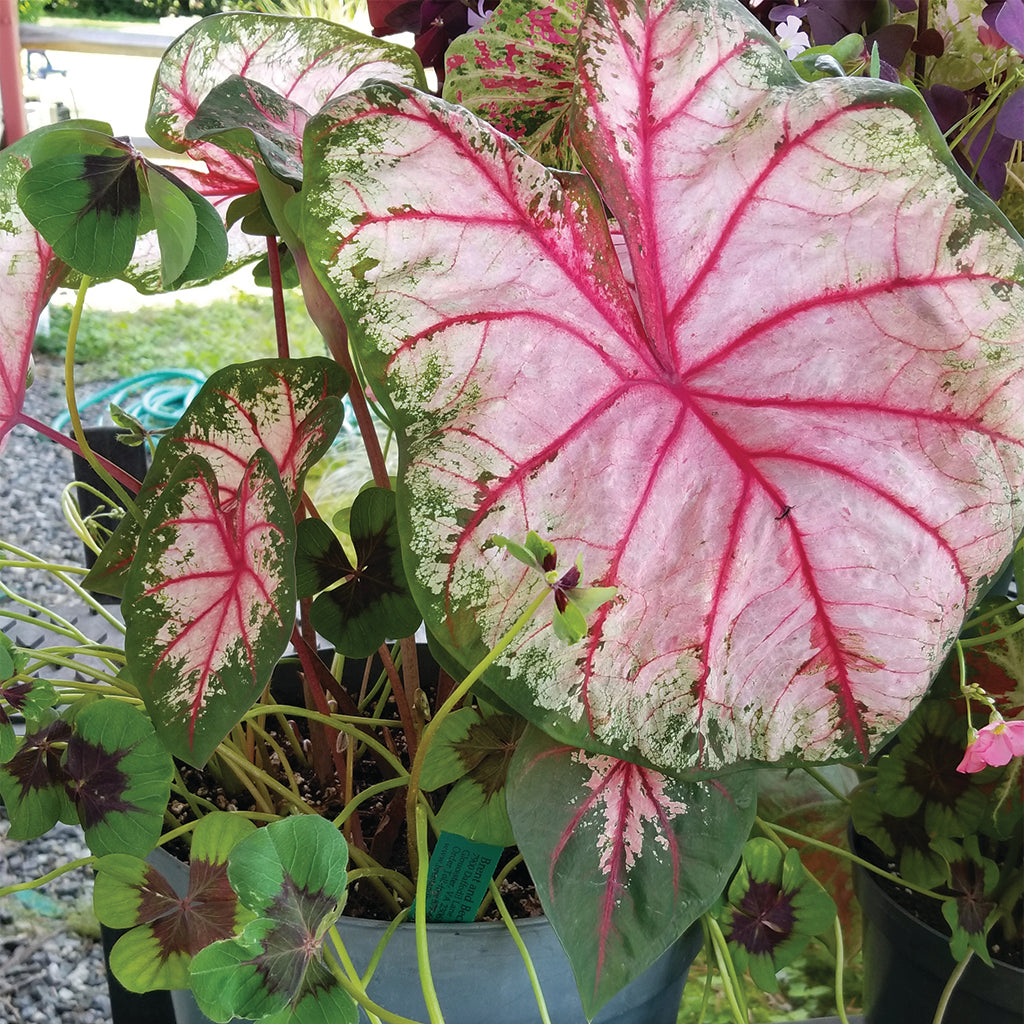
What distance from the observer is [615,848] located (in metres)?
0.45

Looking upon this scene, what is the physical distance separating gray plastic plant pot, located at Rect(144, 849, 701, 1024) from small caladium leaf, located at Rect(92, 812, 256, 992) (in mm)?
62

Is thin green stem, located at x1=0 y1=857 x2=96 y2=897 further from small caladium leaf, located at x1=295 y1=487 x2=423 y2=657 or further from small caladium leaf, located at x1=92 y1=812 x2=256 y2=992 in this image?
small caladium leaf, located at x1=295 y1=487 x2=423 y2=657

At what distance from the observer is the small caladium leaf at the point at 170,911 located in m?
0.46

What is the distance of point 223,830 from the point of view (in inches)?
18.6

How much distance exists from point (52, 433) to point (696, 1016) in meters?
0.67

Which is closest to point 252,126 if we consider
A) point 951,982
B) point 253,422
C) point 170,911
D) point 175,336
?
point 253,422

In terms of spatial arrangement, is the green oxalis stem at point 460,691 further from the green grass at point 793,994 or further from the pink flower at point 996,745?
the green grass at point 793,994

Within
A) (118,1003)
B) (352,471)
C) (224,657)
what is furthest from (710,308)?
(352,471)

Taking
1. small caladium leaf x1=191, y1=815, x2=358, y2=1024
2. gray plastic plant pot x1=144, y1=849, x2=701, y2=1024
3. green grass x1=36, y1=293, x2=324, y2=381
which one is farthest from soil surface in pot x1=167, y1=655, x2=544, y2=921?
green grass x1=36, y1=293, x2=324, y2=381

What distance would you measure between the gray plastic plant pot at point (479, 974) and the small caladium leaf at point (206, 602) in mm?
125

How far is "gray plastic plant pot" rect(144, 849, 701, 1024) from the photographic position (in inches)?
18.9

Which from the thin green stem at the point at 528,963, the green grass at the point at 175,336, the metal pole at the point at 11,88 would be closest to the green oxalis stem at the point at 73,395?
the thin green stem at the point at 528,963

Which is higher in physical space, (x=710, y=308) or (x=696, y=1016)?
(x=710, y=308)

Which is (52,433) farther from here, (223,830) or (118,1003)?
(118,1003)
